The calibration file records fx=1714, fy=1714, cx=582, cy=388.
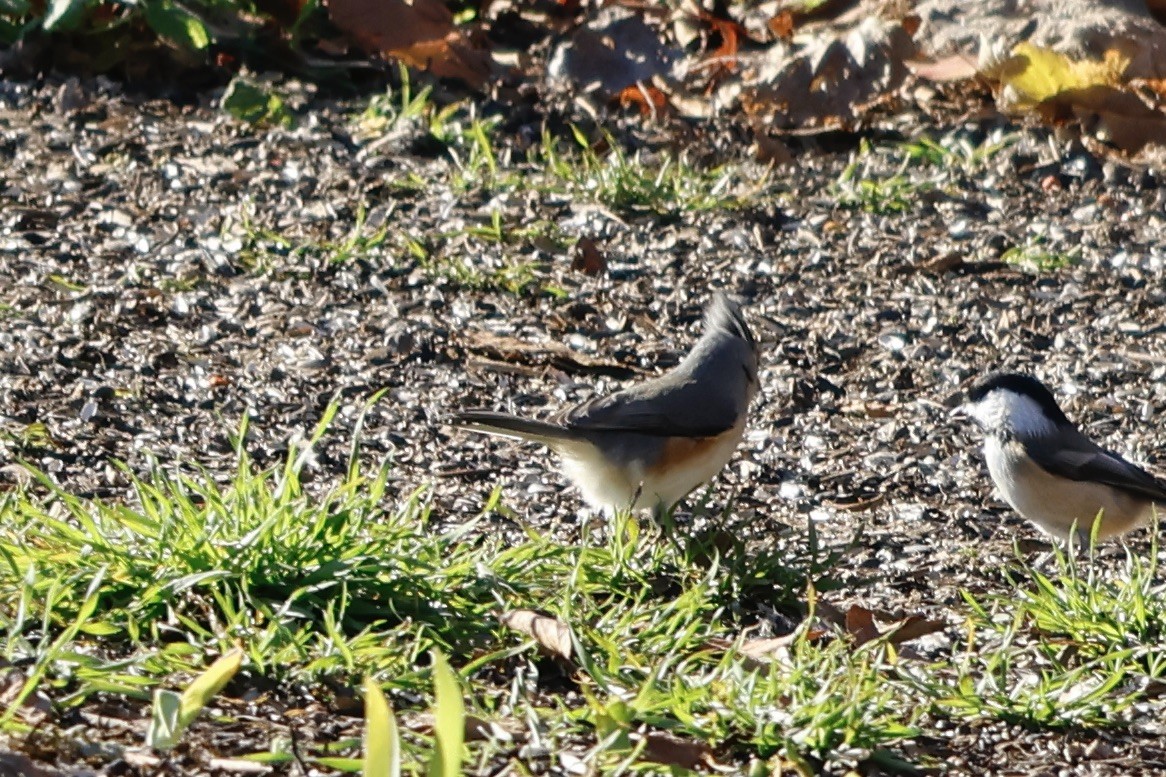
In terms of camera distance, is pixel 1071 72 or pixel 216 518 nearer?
pixel 216 518

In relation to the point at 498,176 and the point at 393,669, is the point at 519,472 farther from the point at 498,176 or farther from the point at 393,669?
the point at 498,176

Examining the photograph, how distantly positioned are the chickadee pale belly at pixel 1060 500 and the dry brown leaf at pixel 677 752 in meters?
1.96

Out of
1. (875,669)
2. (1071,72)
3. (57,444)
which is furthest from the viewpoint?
(1071,72)

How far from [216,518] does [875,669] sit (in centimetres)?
150

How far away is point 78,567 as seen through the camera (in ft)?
12.2

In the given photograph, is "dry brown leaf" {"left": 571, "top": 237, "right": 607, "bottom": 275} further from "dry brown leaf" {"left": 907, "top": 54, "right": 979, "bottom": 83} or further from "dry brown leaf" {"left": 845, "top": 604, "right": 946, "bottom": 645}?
"dry brown leaf" {"left": 845, "top": 604, "right": 946, "bottom": 645}

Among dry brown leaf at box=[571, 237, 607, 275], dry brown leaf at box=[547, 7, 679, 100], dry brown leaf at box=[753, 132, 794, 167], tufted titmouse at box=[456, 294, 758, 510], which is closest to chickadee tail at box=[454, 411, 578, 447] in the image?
A: tufted titmouse at box=[456, 294, 758, 510]

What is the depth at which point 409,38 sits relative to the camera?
27.6ft

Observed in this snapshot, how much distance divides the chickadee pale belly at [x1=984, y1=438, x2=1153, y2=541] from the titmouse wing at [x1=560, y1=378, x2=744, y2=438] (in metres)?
0.80

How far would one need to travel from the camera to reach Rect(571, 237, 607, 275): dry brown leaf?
6695 millimetres

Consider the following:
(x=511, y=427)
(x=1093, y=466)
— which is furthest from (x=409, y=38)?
(x=1093, y=466)

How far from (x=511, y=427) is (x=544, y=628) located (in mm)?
1084

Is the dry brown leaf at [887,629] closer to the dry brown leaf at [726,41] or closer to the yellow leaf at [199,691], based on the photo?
the yellow leaf at [199,691]

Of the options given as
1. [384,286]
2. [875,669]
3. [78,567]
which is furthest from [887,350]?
[78,567]
